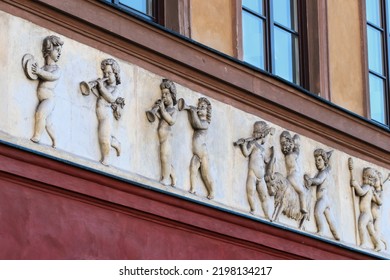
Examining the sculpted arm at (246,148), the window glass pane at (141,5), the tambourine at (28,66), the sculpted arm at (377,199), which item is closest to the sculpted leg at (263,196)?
the sculpted arm at (246,148)

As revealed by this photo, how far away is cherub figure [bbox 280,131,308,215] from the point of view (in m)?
20.0

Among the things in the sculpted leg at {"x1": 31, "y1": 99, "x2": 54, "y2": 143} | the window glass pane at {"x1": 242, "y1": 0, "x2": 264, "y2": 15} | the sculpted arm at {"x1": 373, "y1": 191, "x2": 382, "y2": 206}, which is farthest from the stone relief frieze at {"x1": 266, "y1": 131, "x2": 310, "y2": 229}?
the sculpted leg at {"x1": 31, "y1": 99, "x2": 54, "y2": 143}

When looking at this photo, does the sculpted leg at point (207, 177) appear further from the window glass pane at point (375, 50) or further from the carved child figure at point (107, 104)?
the window glass pane at point (375, 50)

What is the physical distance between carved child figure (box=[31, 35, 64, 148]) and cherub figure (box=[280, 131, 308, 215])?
354 cm

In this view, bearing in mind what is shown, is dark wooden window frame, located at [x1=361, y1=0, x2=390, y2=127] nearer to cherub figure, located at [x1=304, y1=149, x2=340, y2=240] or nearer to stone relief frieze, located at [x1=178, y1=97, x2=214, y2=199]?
cherub figure, located at [x1=304, y1=149, x2=340, y2=240]

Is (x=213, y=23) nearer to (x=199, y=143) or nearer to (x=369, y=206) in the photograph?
(x=199, y=143)

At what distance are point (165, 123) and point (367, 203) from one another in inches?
145

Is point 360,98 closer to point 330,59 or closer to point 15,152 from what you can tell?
point 330,59

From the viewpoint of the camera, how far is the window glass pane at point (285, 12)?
68.6 feet

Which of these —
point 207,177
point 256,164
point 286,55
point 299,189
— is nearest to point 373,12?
point 286,55

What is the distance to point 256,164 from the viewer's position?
19469mm

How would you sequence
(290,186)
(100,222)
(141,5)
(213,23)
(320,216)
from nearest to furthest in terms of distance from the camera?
(100,222) < (141,5) < (213,23) < (290,186) < (320,216)

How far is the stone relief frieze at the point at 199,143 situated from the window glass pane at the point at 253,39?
146 cm
